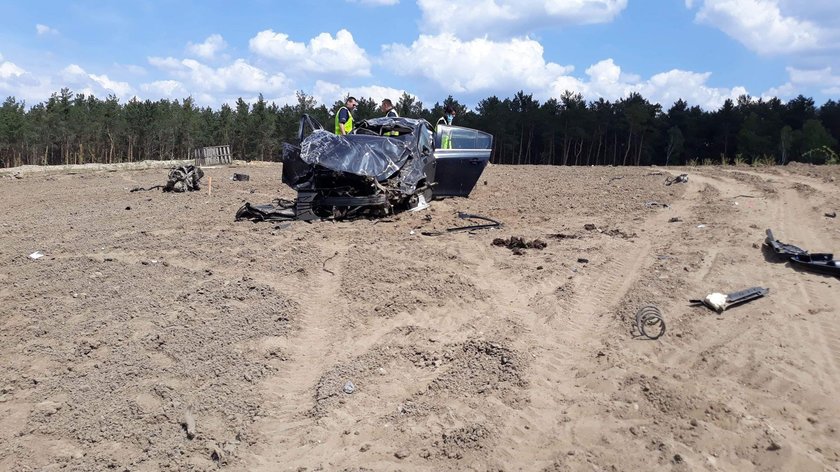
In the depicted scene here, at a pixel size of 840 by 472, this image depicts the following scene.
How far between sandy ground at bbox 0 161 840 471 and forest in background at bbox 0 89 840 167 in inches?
1073

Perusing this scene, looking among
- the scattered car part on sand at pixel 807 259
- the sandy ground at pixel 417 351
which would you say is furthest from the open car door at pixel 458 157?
the scattered car part on sand at pixel 807 259

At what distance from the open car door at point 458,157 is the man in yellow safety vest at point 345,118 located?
6.86 feet

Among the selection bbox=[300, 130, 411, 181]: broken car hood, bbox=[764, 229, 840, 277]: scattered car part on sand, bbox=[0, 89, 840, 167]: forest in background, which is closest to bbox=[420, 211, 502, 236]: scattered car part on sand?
bbox=[300, 130, 411, 181]: broken car hood

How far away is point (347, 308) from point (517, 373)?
2042 millimetres

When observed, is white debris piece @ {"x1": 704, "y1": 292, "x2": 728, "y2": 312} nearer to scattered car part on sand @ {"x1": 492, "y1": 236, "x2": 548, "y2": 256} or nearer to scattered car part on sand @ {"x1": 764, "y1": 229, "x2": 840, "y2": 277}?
scattered car part on sand @ {"x1": 764, "y1": 229, "x2": 840, "y2": 277}

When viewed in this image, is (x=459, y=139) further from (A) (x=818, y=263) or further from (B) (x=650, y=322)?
(B) (x=650, y=322)

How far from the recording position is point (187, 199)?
12594mm

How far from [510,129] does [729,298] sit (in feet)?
128

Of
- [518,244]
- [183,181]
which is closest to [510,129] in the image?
[183,181]

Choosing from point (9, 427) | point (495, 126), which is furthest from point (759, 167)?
point (495, 126)

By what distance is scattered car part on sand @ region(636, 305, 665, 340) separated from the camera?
4.88 metres

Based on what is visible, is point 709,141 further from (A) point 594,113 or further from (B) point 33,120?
(B) point 33,120

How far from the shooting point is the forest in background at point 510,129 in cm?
3475

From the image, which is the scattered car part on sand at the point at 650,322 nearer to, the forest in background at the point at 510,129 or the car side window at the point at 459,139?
the car side window at the point at 459,139
